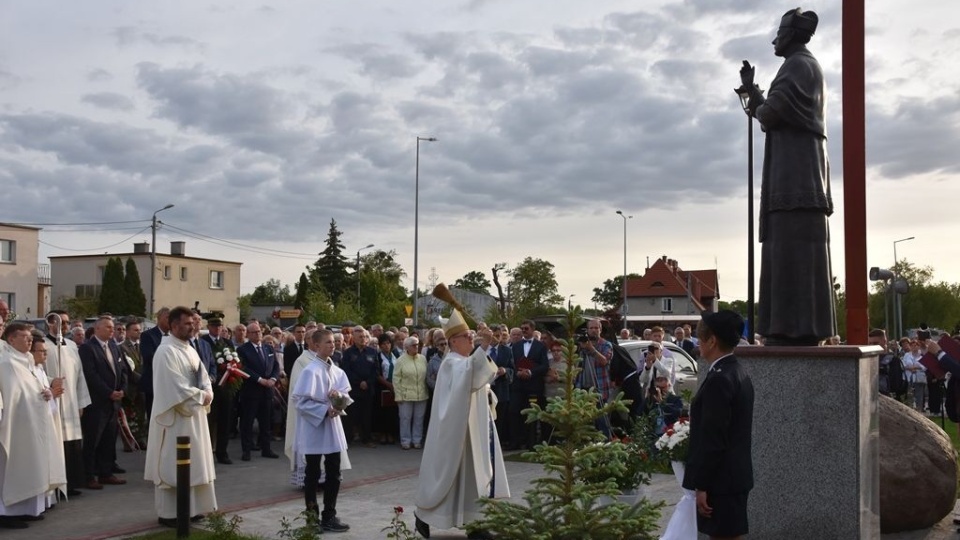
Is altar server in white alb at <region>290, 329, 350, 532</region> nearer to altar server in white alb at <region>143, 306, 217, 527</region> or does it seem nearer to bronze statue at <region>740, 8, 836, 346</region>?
altar server in white alb at <region>143, 306, 217, 527</region>

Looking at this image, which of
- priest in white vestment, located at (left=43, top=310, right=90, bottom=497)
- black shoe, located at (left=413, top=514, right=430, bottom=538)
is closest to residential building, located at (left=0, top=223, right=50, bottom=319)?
priest in white vestment, located at (left=43, top=310, right=90, bottom=497)

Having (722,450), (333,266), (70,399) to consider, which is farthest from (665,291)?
(722,450)

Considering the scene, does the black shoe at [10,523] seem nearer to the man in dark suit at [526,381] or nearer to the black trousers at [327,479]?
the black trousers at [327,479]

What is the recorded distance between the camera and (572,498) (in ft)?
22.6

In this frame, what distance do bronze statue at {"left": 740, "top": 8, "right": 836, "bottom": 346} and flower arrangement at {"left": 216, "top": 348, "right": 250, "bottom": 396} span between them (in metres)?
8.60

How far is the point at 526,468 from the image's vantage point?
45.6 ft

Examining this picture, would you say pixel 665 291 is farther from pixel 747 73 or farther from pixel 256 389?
pixel 747 73

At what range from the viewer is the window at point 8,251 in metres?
58.1

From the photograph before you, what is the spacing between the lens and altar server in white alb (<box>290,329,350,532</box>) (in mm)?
9125

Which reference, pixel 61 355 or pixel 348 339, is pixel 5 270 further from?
pixel 61 355

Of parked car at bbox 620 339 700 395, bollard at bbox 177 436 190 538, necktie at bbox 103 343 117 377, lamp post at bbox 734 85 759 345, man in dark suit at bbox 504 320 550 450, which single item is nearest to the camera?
bollard at bbox 177 436 190 538

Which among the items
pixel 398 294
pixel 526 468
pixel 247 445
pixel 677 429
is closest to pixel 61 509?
pixel 247 445

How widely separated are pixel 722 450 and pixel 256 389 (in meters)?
10.9

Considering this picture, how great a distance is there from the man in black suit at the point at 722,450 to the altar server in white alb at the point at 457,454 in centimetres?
361
